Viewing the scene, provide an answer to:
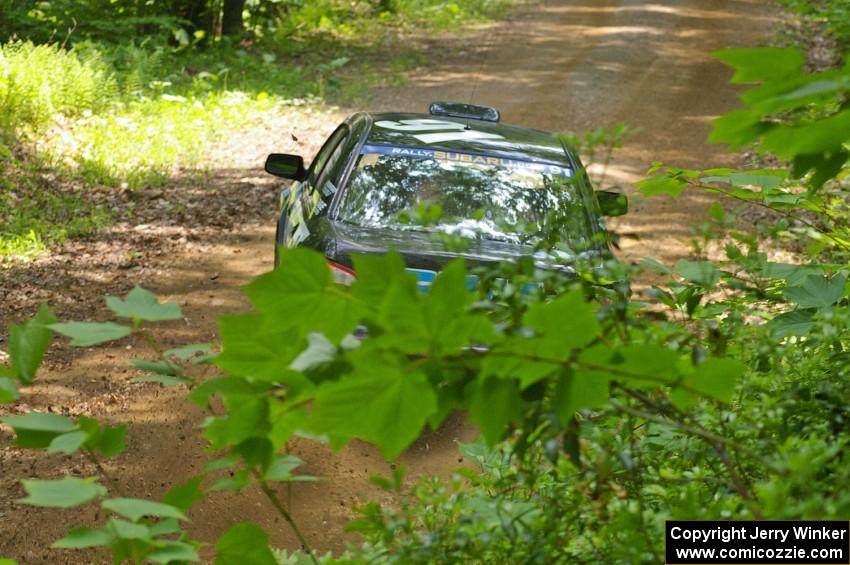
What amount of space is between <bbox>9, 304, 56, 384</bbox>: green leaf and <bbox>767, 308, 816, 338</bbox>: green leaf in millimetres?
2169

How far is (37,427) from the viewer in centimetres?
189

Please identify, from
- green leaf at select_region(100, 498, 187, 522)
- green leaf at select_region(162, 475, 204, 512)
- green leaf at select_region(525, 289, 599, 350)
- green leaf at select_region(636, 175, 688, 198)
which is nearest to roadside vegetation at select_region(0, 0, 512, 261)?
green leaf at select_region(636, 175, 688, 198)

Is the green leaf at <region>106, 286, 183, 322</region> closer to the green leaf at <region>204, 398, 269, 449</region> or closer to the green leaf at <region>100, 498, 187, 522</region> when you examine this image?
the green leaf at <region>204, 398, 269, 449</region>

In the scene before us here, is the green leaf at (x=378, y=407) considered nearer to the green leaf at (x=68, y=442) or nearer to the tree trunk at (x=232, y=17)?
the green leaf at (x=68, y=442)

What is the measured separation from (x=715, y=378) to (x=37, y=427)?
4.39ft

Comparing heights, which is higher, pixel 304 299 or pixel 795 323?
pixel 304 299

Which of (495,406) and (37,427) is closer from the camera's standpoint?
(495,406)

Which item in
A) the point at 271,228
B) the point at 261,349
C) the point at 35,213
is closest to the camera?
the point at 261,349

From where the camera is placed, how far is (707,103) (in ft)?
58.5

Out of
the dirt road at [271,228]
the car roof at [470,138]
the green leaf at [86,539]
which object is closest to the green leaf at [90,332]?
the green leaf at [86,539]

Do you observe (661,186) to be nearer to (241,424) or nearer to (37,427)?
(241,424)

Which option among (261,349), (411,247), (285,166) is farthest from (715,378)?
(285,166)

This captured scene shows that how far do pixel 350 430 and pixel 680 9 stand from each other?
86.3ft

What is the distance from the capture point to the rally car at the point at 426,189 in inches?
231
